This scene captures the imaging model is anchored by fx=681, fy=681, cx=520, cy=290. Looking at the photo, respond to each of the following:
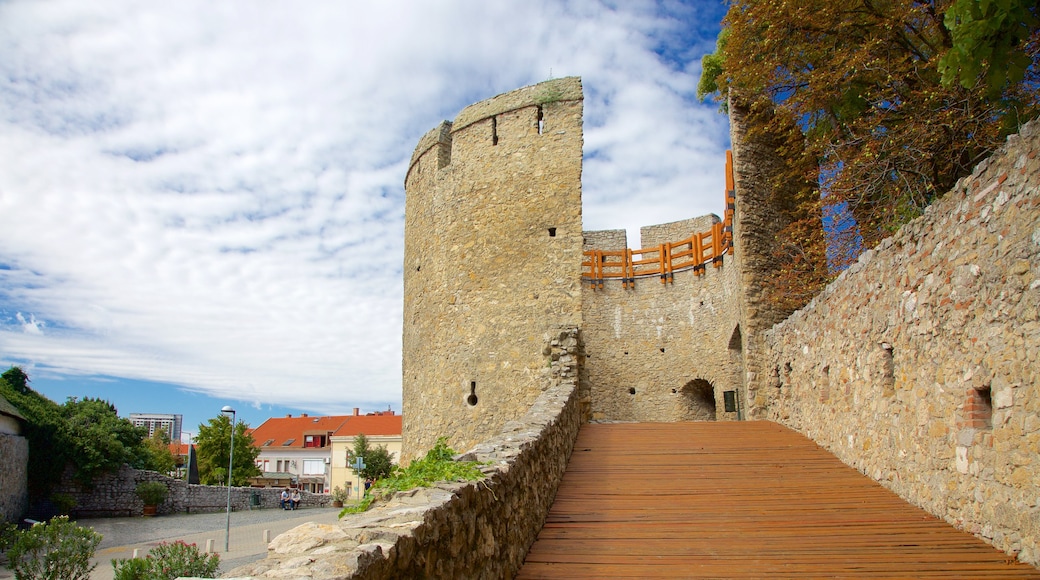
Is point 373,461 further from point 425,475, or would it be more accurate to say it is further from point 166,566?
point 425,475

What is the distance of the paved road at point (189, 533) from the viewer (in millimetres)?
13969

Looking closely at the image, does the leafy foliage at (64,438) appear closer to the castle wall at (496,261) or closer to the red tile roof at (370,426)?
the castle wall at (496,261)

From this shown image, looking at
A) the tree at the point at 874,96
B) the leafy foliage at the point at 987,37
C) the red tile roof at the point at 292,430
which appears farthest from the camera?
the red tile roof at the point at 292,430

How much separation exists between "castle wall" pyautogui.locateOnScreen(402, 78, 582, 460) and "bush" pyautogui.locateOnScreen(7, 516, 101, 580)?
569 cm

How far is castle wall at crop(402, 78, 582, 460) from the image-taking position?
12.0 metres

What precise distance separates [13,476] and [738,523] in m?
20.2

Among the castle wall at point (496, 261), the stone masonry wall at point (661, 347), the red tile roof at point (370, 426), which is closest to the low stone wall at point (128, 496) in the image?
the castle wall at point (496, 261)

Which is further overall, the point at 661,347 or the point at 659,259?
the point at 659,259

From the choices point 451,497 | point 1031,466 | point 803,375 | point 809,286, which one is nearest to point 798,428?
point 803,375

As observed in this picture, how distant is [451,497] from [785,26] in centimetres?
885

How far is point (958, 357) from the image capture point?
4941 millimetres

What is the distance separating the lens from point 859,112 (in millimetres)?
9641

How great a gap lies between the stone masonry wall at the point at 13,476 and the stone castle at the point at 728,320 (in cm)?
1125

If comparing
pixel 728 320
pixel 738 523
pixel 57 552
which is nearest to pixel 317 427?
pixel 728 320
